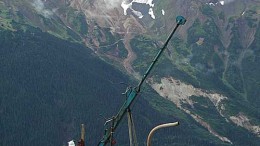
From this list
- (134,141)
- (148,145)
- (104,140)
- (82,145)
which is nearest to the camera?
(148,145)

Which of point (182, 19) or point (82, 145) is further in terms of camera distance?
point (82, 145)

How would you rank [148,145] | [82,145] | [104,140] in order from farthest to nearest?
1. [104,140]
2. [82,145]
3. [148,145]

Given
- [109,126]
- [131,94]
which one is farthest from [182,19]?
[109,126]

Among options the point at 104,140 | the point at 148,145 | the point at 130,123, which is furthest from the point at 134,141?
the point at 104,140

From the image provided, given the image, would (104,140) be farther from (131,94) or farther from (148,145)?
(148,145)

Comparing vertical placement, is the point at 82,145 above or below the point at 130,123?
below

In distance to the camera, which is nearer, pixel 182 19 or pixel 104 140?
pixel 182 19

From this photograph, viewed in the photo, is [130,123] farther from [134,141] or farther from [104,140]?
[104,140]

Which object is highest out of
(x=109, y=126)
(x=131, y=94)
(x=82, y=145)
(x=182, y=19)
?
(x=182, y=19)

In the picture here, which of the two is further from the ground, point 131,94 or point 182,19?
point 182,19

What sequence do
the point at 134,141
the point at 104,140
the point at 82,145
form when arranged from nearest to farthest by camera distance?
the point at 134,141
the point at 82,145
the point at 104,140
